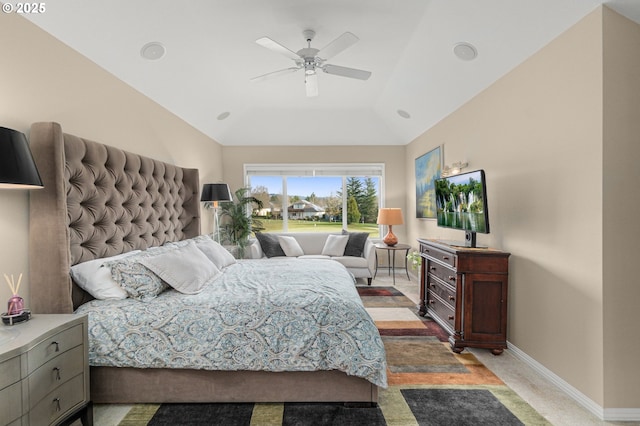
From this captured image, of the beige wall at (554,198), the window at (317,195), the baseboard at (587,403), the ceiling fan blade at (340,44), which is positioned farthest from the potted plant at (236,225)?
the baseboard at (587,403)

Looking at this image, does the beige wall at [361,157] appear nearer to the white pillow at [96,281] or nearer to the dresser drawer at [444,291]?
the dresser drawer at [444,291]

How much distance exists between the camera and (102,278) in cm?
214

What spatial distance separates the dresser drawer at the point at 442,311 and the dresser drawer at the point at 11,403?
9.24ft

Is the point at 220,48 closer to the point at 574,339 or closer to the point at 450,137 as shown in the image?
the point at 450,137

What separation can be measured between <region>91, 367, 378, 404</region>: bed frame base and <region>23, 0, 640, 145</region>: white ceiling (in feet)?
7.64

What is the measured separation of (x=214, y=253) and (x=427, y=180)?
3318mm

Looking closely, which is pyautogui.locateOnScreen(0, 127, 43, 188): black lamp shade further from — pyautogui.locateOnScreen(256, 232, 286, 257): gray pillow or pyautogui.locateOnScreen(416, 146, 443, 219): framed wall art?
pyautogui.locateOnScreen(416, 146, 443, 219): framed wall art

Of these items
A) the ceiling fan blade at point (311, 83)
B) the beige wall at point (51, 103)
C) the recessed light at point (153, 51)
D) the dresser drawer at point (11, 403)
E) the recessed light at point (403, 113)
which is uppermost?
the recessed light at point (403, 113)

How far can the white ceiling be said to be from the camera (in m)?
2.26

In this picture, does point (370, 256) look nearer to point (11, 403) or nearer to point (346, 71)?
point (346, 71)

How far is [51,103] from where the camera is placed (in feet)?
7.11

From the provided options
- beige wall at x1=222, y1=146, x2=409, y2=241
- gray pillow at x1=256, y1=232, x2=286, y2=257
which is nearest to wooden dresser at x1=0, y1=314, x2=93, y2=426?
gray pillow at x1=256, y1=232, x2=286, y2=257

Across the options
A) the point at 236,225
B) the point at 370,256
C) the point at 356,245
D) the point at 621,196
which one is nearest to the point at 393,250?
the point at 370,256

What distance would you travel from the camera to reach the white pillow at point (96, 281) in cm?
210
